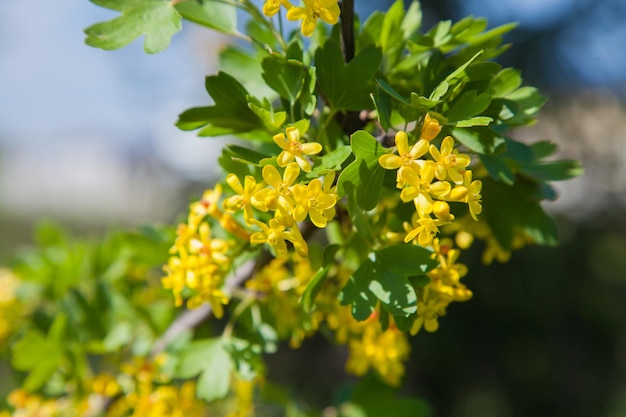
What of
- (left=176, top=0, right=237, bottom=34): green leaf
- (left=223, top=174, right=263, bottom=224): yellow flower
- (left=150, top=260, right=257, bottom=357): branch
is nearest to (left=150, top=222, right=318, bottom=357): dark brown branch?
(left=150, top=260, right=257, bottom=357): branch

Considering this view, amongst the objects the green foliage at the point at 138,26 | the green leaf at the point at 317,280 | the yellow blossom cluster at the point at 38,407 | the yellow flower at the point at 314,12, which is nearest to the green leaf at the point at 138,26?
the green foliage at the point at 138,26

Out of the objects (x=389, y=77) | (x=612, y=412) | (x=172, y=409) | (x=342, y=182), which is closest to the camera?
(x=342, y=182)

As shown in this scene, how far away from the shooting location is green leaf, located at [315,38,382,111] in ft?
1.48

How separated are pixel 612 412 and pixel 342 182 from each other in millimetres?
2728

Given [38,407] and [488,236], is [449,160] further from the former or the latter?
[38,407]

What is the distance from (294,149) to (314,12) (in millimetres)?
98

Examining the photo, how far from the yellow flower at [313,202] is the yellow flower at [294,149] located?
0.02 m

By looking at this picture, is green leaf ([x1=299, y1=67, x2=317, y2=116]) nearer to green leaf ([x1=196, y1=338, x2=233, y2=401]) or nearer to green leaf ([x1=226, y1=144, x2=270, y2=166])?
green leaf ([x1=226, y1=144, x2=270, y2=166])

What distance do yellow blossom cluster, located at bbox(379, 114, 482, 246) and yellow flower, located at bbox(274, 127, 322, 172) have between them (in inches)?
2.0

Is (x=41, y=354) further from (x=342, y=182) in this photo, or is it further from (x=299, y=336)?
(x=342, y=182)

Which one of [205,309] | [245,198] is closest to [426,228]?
[245,198]

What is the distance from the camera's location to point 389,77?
1.66 feet

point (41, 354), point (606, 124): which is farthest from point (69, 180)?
point (41, 354)

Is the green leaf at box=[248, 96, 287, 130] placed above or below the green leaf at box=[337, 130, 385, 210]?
above
